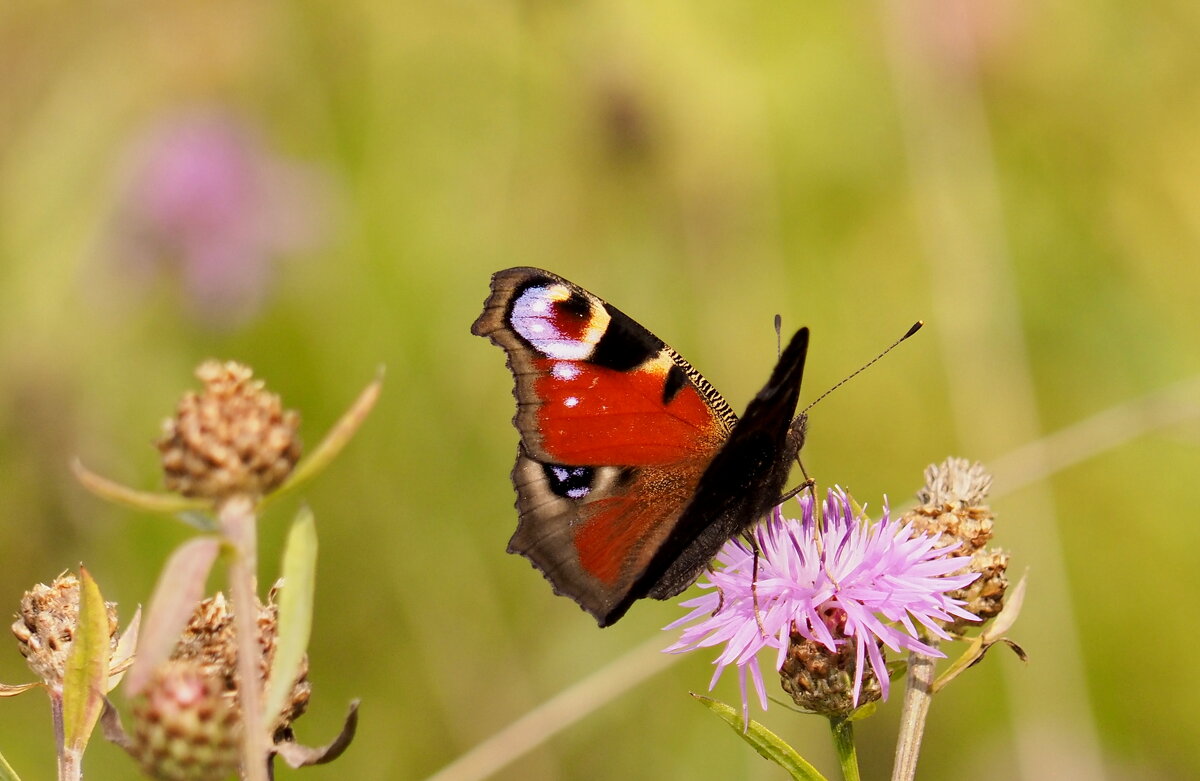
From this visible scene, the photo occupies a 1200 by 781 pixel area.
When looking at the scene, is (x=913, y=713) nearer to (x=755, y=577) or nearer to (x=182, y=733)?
(x=755, y=577)

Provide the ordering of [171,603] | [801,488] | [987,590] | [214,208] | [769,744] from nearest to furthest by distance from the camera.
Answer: [171,603]
[769,744]
[987,590]
[801,488]
[214,208]

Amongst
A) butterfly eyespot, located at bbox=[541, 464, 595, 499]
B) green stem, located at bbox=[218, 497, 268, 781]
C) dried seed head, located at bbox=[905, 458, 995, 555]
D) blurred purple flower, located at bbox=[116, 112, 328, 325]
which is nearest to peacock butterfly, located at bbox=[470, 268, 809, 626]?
butterfly eyespot, located at bbox=[541, 464, 595, 499]

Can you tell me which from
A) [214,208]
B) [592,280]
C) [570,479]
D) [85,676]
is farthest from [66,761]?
[214,208]

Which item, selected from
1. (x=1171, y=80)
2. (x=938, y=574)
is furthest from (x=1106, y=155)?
(x=938, y=574)

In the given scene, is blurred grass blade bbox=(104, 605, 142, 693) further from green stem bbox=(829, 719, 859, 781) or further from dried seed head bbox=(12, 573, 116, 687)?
green stem bbox=(829, 719, 859, 781)

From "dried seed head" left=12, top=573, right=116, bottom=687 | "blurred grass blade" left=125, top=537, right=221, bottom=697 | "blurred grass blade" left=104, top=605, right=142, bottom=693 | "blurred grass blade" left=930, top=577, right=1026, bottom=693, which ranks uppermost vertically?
"blurred grass blade" left=125, top=537, right=221, bottom=697

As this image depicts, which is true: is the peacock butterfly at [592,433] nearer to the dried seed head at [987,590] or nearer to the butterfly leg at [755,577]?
the butterfly leg at [755,577]
